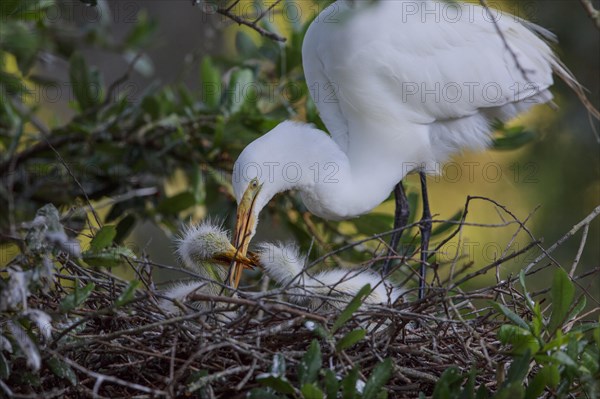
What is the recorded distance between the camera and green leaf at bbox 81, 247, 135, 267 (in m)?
1.95

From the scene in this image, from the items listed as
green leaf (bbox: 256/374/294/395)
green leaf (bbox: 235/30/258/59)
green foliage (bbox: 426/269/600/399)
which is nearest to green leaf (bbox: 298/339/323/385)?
green leaf (bbox: 256/374/294/395)

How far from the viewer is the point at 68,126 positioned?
128 inches

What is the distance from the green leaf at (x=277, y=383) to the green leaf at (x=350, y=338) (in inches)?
7.3

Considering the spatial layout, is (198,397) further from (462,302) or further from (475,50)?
(475,50)

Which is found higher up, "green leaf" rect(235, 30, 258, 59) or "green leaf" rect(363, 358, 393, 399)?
"green leaf" rect(235, 30, 258, 59)

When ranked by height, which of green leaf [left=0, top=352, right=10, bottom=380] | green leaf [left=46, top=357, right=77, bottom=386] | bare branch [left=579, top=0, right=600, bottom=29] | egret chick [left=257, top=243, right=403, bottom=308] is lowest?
egret chick [left=257, top=243, right=403, bottom=308]

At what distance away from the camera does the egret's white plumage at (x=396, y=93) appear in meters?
2.88

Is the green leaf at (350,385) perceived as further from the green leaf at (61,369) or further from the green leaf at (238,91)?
the green leaf at (238,91)

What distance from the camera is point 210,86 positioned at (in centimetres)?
336

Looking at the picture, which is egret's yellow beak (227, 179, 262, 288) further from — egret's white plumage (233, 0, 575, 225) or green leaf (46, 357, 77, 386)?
green leaf (46, 357, 77, 386)

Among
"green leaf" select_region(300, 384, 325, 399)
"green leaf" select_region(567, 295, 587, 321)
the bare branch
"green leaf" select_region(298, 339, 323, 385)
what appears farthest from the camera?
"green leaf" select_region(567, 295, 587, 321)

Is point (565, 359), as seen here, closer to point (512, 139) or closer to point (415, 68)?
point (415, 68)

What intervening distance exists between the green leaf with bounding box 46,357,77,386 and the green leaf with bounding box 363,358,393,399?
62 centimetres

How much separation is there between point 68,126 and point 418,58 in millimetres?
1299
